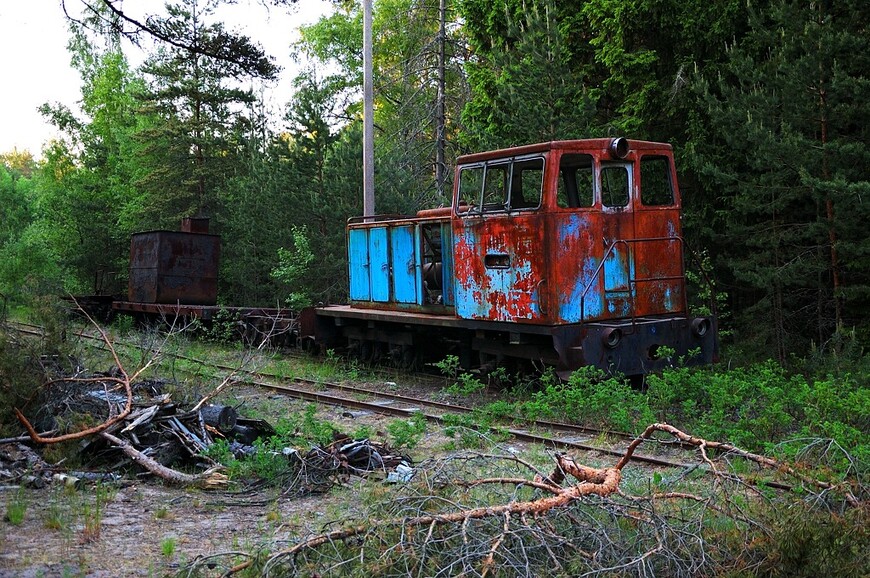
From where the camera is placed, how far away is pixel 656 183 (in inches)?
510

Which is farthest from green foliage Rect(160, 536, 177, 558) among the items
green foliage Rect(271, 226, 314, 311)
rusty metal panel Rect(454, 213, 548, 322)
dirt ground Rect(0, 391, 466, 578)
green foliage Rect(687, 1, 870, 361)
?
green foliage Rect(271, 226, 314, 311)

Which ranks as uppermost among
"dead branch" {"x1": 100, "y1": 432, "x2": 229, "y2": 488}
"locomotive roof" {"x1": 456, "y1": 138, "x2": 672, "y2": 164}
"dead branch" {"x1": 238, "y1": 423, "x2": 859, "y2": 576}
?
"locomotive roof" {"x1": 456, "y1": 138, "x2": 672, "y2": 164}

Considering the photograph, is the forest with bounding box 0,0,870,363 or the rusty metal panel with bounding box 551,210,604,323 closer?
the rusty metal panel with bounding box 551,210,604,323

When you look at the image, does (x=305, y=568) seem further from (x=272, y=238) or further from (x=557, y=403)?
(x=272, y=238)

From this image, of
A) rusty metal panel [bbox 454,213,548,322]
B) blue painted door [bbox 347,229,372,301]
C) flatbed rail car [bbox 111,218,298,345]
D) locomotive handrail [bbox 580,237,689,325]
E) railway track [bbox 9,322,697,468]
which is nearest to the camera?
railway track [bbox 9,322,697,468]

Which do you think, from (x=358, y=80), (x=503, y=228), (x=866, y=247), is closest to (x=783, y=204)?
(x=866, y=247)

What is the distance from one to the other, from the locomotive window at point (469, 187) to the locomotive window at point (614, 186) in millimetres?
1648

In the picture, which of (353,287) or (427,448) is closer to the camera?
(427,448)

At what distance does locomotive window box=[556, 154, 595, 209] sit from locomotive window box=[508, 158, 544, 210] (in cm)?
30

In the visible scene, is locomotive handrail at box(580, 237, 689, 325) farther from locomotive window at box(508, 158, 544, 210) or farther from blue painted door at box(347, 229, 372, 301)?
blue painted door at box(347, 229, 372, 301)

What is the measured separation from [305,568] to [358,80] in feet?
128

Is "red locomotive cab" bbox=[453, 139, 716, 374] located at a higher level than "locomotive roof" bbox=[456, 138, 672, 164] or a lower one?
lower

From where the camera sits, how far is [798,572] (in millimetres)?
4016

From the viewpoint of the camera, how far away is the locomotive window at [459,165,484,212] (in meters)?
11.6
